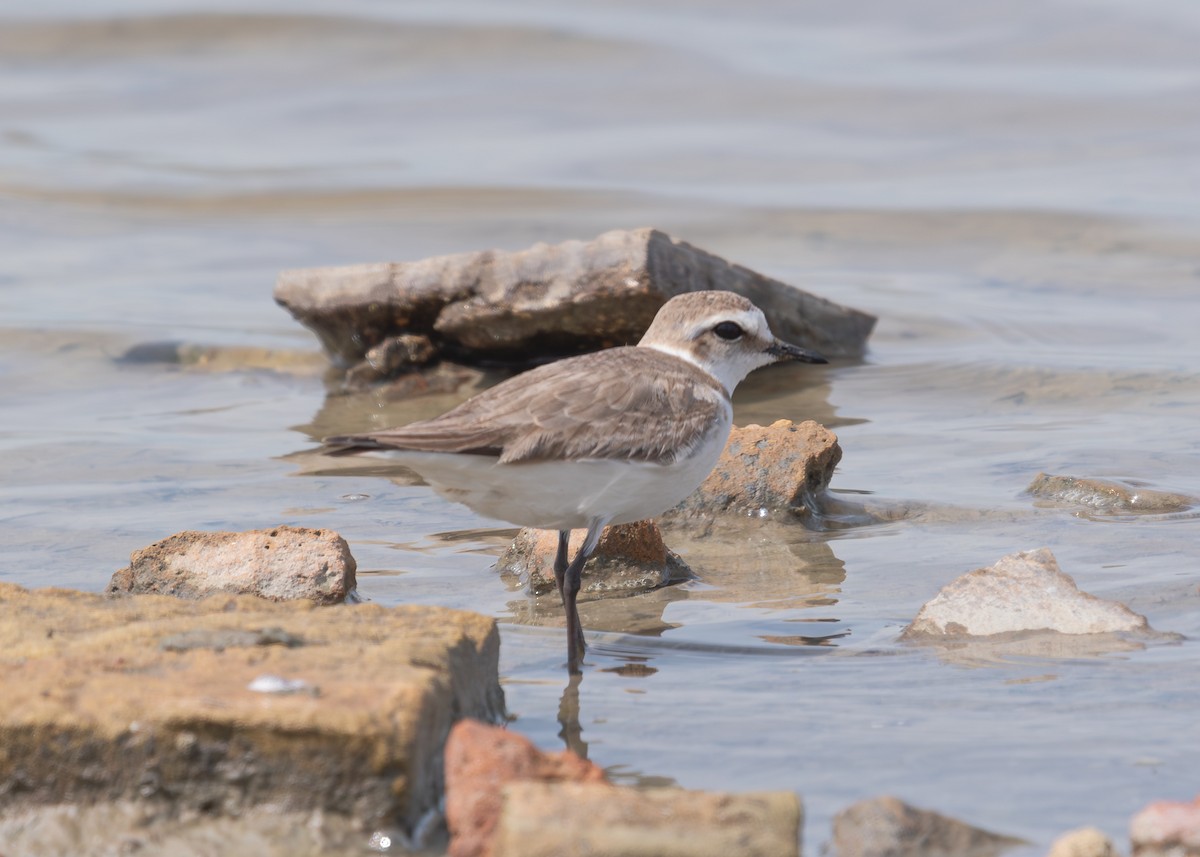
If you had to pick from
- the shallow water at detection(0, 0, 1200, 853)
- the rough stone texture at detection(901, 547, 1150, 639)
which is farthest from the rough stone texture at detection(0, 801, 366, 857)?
the rough stone texture at detection(901, 547, 1150, 639)

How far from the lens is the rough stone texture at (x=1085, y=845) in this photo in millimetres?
3705

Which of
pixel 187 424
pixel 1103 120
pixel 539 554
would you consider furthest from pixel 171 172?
pixel 539 554

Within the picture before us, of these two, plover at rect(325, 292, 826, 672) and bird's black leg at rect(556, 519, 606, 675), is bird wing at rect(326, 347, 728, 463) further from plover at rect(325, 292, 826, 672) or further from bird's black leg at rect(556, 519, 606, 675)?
bird's black leg at rect(556, 519, 606, 675)

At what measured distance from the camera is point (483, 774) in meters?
4.01

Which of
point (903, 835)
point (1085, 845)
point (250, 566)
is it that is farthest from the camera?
point (250, 566)

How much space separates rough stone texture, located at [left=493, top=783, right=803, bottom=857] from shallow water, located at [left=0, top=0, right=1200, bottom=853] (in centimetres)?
66

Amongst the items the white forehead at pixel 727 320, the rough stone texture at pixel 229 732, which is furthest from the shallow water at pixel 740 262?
the white forehead at pixel 727 320

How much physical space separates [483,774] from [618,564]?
2.67m

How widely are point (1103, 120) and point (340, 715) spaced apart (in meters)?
16.8

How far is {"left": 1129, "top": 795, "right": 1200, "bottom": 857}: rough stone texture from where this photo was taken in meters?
3.78

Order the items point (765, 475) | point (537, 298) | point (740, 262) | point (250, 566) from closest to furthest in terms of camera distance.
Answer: point (250, 566) → point (765, 475) → point (537, 298) → point (740, 262)

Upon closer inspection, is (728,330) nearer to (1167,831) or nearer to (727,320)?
(727,320)

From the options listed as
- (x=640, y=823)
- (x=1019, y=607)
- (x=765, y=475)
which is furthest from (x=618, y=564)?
(x=640, y=823)

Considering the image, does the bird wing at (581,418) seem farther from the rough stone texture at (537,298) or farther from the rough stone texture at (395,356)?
the rough stone texture at (395,356)
